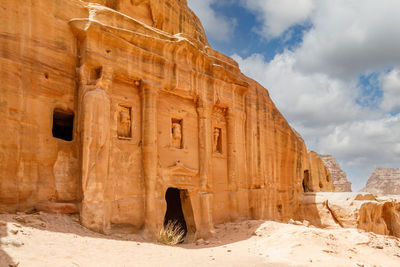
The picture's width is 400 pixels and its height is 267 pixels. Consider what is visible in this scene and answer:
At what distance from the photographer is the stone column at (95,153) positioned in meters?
9.20

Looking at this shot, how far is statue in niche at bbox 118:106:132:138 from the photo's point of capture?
1099 centimetres

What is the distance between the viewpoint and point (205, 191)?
13312 millimetres

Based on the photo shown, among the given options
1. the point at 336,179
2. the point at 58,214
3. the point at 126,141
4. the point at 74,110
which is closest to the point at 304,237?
the point at 126,141

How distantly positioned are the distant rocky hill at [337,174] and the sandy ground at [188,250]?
149 feet

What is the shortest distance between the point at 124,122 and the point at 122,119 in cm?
13

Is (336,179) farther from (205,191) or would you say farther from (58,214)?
(58,214)

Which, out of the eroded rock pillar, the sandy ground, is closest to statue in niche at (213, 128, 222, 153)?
the eroded rock pillar

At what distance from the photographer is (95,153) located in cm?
955

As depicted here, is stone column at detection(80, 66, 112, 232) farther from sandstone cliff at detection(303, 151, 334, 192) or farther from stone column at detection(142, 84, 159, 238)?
sandstone cliff at detection(303, 151, 334, 192)

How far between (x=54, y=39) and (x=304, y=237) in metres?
9.45

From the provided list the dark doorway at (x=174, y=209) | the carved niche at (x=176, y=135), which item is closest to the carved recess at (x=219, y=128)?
the carved niche at (x=176, y=135)

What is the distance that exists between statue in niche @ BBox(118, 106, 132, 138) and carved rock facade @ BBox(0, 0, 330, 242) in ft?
0.11

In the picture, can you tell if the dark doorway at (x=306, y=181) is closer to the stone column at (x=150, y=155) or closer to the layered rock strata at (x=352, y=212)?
the layered rock strata at (x=352, y=212)

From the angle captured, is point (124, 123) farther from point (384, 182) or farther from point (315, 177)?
point (384, 182)
